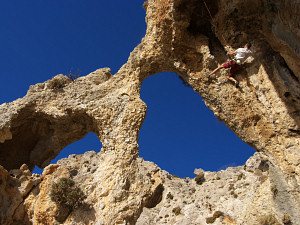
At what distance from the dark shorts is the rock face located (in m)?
0.39

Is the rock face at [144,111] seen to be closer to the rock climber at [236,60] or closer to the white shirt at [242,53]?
the rock climber at [236,60]

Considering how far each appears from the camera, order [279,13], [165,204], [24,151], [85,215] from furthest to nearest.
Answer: [165,204], [24,151], [85,215], [279,13]

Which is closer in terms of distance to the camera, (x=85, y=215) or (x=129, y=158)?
(x=85, y=215)

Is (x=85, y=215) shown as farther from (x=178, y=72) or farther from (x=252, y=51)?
(x=252, y=51)

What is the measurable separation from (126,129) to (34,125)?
567cm

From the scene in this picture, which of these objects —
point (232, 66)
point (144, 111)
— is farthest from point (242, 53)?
point (144, 111)

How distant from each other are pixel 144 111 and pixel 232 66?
13.6 ft

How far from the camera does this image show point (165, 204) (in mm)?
26203

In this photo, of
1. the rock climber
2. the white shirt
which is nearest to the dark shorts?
the rock climber

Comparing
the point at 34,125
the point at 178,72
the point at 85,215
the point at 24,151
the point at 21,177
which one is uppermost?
the point at 178,72

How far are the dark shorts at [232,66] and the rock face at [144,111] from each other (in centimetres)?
39

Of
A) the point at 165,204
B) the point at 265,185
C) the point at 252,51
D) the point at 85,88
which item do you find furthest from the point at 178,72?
the point at 165,204

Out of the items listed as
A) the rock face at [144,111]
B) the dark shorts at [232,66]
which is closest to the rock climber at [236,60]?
the dark shorts at [232,66]

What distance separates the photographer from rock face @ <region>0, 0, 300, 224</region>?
9008 mm
